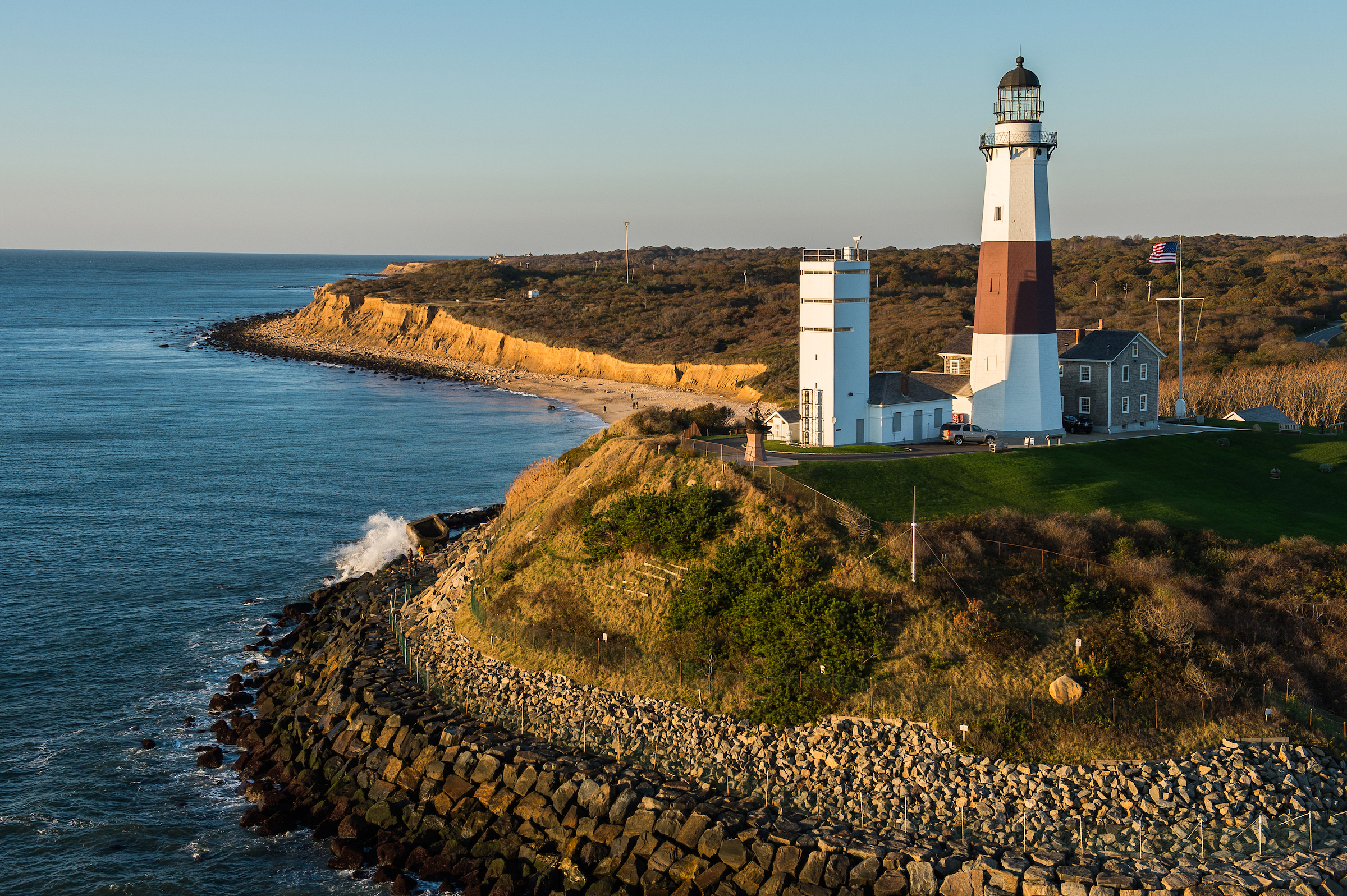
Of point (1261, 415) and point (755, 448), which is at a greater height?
point (755, 448)

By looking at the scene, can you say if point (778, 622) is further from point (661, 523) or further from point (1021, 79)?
point (1021, 79)

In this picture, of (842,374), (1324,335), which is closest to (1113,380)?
(842,374)

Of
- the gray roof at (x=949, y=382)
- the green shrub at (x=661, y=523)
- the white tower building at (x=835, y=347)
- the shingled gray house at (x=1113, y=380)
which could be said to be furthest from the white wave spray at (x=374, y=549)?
the shingled gray house at (x=1113, y=380)

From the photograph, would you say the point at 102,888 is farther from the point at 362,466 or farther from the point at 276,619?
the point at 362,466

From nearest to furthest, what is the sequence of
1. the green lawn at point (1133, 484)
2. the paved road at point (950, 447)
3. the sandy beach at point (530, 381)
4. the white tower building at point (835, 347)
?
the green lawn at point (1133, 484), the paved road at point (950, 447), the white tower building at point (835, 347), the sandy beach at point (530, 381)

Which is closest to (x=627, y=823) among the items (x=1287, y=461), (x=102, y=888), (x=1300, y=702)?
(x=102, y=888)

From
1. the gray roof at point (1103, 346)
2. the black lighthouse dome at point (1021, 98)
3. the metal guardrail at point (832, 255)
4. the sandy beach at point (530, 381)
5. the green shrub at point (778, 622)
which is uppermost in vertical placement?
the black lighthouse dome at point (1021, 98)

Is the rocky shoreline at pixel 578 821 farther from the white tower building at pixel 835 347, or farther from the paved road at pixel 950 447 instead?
the white tower building at pixel 835 347
